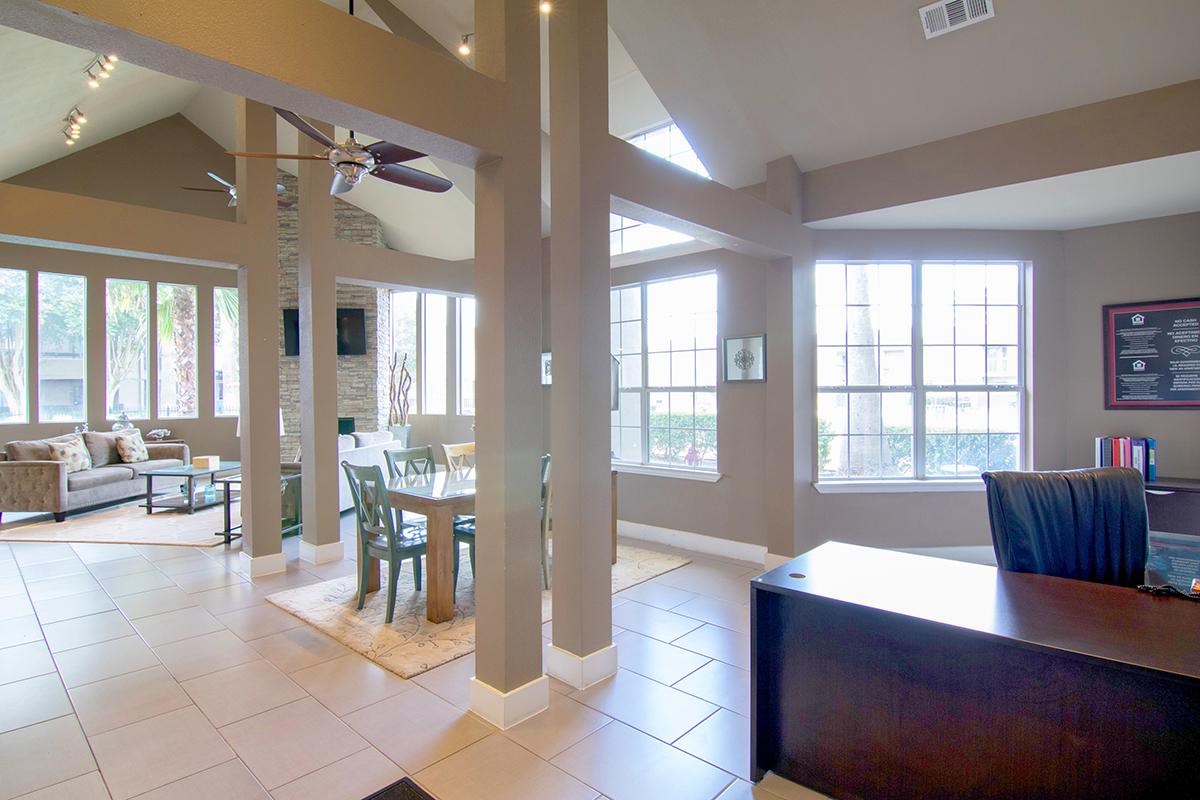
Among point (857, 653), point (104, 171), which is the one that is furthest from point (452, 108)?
point (104, 171)

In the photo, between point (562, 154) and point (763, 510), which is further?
point (763, 510)

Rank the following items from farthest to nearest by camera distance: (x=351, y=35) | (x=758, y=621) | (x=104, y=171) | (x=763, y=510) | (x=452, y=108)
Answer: (x=104, y=171) < (x=763, y=510) < (x=452, y=108) < (x=758, y=621) < (x=351, y=35)

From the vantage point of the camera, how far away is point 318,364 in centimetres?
482

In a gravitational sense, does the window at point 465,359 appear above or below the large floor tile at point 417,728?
above

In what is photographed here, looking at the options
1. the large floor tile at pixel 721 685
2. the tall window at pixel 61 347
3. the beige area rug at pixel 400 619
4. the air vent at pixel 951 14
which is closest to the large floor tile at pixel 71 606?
the beige area rug at pixel 400 619

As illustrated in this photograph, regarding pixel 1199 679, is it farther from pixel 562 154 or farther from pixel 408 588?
pixel 408 588

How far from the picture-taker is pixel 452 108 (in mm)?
2244

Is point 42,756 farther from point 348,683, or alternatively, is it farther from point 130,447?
point 130,447

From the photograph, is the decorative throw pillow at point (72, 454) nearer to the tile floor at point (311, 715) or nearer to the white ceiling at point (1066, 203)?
the tile floor at point (311, 715)

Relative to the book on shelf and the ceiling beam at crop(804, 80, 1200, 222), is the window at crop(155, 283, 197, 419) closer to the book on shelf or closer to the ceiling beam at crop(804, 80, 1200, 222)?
the ceiling beam at crop(804, 80, 1200, 222)

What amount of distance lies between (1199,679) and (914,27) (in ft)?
11.6

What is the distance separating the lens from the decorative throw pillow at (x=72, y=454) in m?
6.66

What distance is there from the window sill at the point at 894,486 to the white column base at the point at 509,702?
3.00 metres

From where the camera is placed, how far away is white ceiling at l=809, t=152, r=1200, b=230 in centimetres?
351
